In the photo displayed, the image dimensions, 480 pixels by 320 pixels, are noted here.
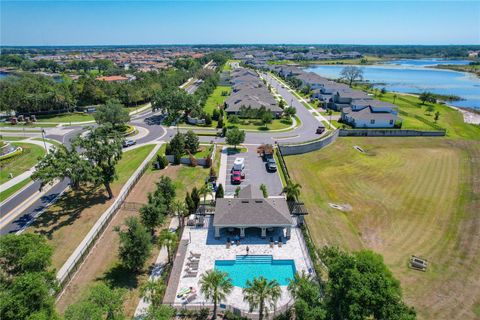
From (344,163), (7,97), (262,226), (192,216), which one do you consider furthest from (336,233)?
(7,97)

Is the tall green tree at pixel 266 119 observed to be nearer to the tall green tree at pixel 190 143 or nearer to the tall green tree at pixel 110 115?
the tall green tree at pixel 190 143

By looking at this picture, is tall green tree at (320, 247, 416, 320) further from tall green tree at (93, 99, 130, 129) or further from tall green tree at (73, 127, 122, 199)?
tall green tree at (93, 99, 130, 129)

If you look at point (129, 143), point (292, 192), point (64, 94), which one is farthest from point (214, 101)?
point (292, 192)

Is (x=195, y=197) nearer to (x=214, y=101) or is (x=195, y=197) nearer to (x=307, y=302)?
(x=307, y=302)

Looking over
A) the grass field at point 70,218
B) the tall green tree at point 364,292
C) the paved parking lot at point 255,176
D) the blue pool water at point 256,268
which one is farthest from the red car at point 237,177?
the tall green tree at point 364,292

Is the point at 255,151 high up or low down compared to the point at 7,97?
down

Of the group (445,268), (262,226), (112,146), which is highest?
(112,146)

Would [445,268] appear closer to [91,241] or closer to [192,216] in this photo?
[192,216]
